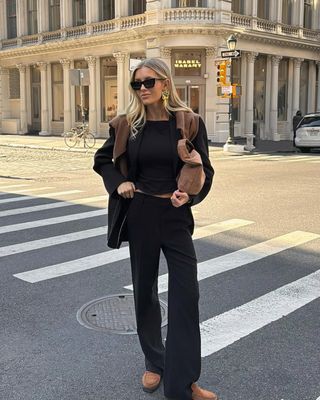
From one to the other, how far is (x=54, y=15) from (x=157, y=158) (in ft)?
120

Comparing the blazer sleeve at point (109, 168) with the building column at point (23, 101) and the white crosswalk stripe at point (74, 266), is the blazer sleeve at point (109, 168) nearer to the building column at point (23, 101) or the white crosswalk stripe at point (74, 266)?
the white crosswalk stripe at point (74, 266)

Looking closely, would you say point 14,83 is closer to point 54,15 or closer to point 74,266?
point 54,15

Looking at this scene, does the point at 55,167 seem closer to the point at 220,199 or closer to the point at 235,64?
the point at 220,199

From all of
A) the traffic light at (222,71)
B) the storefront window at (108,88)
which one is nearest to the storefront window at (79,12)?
the storefront window at (108,88)

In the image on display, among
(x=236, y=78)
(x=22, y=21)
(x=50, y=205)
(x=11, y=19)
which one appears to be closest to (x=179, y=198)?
(x=50, y=205)

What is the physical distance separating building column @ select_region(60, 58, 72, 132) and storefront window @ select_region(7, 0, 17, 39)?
7.77 metres

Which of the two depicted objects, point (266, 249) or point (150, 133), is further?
point (266, 249)

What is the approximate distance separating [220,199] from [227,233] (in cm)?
315

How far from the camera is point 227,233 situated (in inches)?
317

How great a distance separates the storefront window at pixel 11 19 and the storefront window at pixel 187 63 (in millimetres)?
16392

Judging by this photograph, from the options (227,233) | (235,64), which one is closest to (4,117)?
(235,64)

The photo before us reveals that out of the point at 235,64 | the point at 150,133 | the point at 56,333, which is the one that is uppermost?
the point at 235,64

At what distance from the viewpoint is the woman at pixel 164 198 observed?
3.32 metres

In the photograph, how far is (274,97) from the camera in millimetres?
33219
